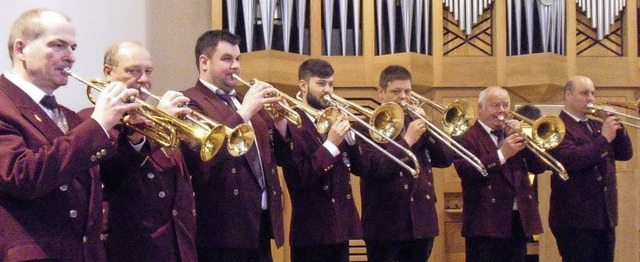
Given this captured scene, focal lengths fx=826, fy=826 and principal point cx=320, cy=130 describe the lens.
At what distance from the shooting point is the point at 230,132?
138 inches

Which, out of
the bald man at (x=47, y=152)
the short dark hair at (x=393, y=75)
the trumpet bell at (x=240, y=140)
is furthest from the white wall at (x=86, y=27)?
the bald man at (x=47, y=152)

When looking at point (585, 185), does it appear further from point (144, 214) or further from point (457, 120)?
point (144, 214)

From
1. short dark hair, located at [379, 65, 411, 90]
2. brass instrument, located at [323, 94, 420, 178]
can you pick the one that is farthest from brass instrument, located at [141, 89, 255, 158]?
short dark hair, located at [379, 65, 411, 90]

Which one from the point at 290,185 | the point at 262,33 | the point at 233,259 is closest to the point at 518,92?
the point at 262,33

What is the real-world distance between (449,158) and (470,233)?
1.64ft

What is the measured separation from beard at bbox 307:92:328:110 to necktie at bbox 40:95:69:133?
2.05 meters

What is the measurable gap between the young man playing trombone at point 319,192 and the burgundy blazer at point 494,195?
0.94 m

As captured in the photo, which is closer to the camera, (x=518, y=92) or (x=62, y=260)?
(x=62, y=260)

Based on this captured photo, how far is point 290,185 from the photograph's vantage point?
179 inches

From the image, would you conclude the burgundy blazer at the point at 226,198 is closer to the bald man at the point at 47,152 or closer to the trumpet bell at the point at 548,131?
the bald man at the point at 47,152

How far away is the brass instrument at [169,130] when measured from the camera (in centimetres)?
320

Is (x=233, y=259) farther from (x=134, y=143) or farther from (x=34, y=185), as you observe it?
(x=34, y=185)

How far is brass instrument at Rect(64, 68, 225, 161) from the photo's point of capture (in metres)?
3.20

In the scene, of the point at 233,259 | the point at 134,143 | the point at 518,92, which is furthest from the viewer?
the point at 518,92
